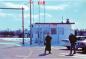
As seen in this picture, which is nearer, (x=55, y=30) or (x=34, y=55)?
(x=34, y=55)

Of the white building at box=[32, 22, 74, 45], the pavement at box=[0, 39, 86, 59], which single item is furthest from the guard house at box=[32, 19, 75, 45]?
the pavement at box=[0, 39, 86, 59]

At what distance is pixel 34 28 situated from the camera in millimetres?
52750

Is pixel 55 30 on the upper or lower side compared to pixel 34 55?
upper

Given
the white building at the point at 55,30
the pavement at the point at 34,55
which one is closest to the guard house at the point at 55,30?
the white building at the point at 55,30

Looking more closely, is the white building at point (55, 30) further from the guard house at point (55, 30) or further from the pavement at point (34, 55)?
the pavement at point (34, 55)

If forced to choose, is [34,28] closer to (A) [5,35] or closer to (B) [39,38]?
(B) [39,38]

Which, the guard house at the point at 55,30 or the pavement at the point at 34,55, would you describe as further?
the guard house at the point at 55,30

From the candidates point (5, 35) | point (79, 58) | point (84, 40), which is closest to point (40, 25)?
point (84, 40)

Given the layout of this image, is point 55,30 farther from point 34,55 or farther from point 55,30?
point 34,55

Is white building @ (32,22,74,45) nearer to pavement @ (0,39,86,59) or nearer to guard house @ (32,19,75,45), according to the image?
guard house @ (32,19,75,45)

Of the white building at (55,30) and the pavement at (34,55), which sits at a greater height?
the white building at (55,30)

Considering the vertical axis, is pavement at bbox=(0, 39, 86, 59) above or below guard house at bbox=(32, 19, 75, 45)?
below

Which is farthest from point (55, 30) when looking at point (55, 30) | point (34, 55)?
point (34, 55)

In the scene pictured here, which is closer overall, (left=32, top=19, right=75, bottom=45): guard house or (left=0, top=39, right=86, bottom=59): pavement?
(left=0, top=39, right=86, bottom=59): pavement
